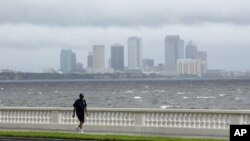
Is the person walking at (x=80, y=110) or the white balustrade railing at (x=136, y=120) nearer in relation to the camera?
the white balustrade railing at (x=136, y=120)

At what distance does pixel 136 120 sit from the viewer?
91.6ft

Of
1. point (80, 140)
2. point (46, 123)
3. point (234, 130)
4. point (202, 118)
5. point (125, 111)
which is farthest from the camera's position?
point (46, 123)

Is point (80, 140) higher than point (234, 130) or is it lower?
lower

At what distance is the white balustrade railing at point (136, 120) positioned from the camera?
25.9 metres

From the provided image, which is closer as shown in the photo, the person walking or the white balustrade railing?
the white balustrade railing

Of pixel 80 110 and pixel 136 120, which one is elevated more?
pixel 80 110

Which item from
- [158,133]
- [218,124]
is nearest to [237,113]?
[218,124]

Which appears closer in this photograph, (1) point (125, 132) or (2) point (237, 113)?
(2) point (237, 113)

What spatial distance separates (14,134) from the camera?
2695 centimetres

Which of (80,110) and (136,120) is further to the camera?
(136,120)

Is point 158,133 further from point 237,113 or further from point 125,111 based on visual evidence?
point 237,113

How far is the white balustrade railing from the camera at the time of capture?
84.9ft

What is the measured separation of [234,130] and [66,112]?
61.9 feet

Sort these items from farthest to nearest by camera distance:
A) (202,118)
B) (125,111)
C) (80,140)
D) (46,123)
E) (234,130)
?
(46,123) → (125,111) → (202,118) → (80,140) → (234,130)
